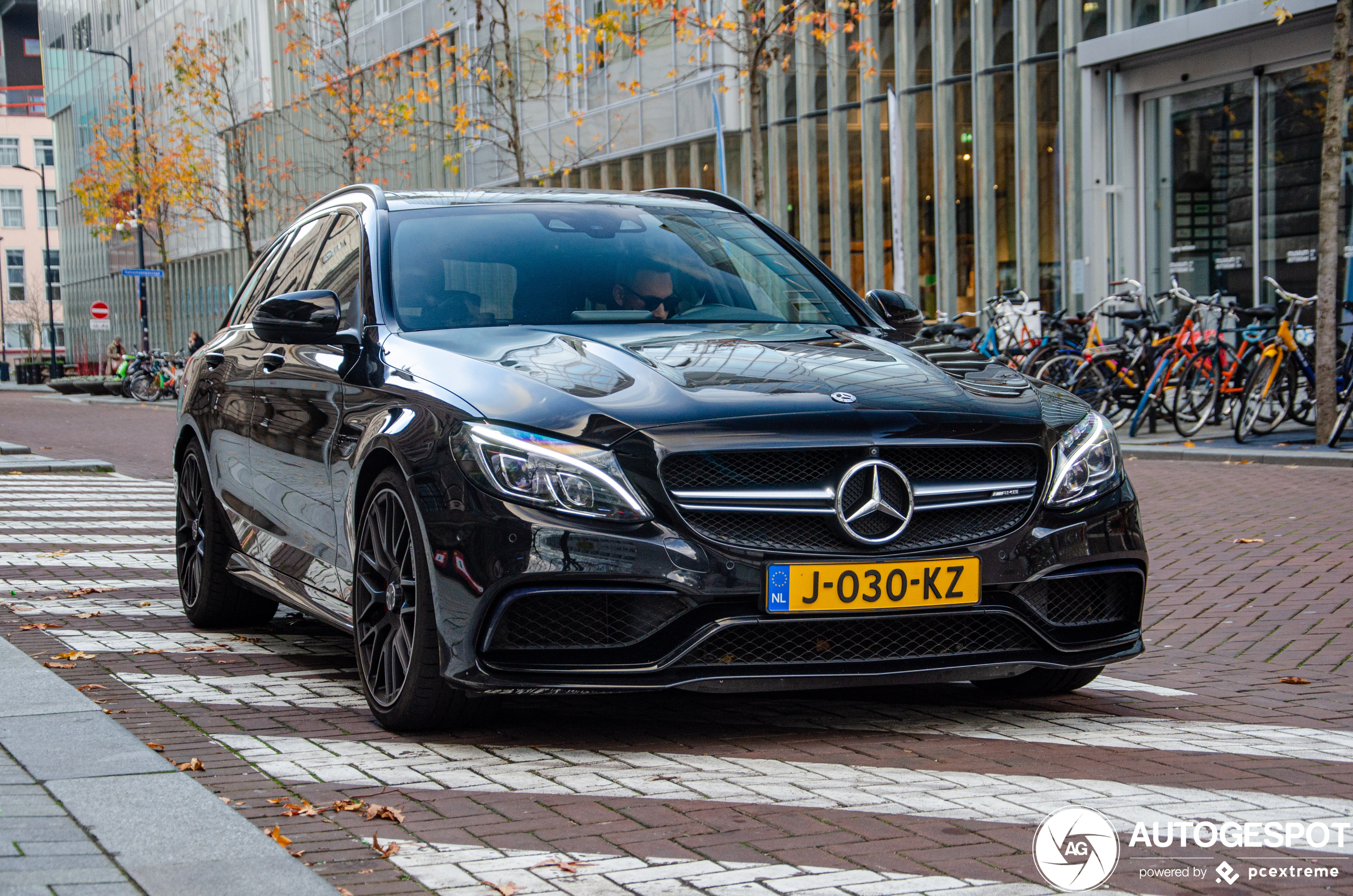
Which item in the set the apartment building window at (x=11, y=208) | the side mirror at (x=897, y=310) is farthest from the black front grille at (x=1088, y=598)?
the apartment building window at (x=11, y=208)

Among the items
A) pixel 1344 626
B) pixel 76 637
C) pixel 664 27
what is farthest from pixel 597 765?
pixel 664 27

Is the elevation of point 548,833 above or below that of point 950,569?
below

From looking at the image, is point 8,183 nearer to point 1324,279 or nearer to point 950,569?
point 1324,279

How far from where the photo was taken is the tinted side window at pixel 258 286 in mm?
7043

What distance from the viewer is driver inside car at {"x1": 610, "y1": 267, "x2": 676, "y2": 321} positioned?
216 inches

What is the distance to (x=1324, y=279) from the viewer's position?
49.3ft

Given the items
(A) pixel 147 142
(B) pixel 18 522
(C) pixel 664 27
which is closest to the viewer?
(B) pixel 18 522

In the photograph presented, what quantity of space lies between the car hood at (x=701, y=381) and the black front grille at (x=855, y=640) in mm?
489

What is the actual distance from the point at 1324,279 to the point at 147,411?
26574 mm

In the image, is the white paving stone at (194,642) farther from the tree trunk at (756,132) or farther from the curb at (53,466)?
the tree trunk at (756,132)

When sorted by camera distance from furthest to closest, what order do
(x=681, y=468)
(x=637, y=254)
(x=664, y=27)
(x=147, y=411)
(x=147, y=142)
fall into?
(x=147, y=142) → (x=147, y=411) → (x=664, y=27) → (x=637, y=254) → (x=681, y=468)

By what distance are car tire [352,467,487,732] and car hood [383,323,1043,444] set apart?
1.26ft

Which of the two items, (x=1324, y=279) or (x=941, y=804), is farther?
(x=1324, y=279)

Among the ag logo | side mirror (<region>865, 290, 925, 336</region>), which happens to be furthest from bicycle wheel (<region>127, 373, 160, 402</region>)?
the ag logo
